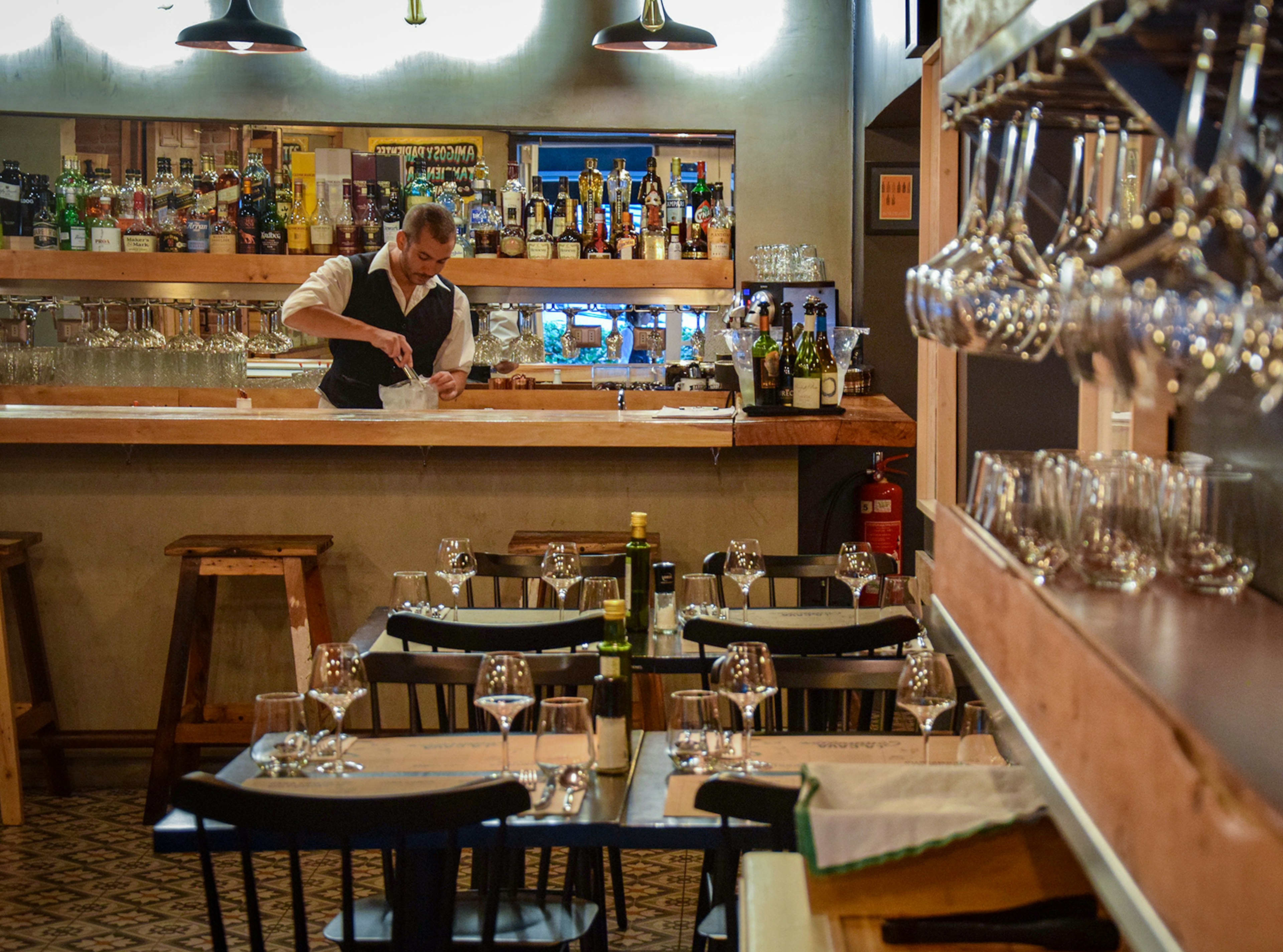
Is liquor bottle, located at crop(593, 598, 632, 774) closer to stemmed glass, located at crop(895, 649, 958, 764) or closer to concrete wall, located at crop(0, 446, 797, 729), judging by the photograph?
stemmed glass, located at crop(895, 649, 958, 764)

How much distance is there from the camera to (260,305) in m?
6.84

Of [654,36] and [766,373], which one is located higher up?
[654,36]

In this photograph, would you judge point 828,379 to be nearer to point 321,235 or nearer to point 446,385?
point 446,385

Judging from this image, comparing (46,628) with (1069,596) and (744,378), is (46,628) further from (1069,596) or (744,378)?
(1069,596)

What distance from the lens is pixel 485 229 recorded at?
6.48 meters

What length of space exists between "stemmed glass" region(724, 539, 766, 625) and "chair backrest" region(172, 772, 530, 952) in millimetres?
1514

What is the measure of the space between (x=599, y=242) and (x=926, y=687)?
4.66 meters

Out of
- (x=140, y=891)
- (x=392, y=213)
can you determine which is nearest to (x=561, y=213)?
(x=392, y=213)

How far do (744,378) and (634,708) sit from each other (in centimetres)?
111

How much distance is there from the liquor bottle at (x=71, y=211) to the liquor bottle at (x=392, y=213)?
4.54ft

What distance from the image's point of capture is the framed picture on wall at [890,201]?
639cm

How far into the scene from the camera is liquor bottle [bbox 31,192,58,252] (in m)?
6.49

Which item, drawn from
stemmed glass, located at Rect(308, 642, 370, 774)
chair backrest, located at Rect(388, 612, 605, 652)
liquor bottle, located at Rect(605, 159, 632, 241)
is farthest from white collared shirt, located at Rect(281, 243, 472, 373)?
stemmed glass, located at Rect(308, 642, 370, 774)

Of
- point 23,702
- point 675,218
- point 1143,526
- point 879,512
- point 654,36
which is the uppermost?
point 654,36
